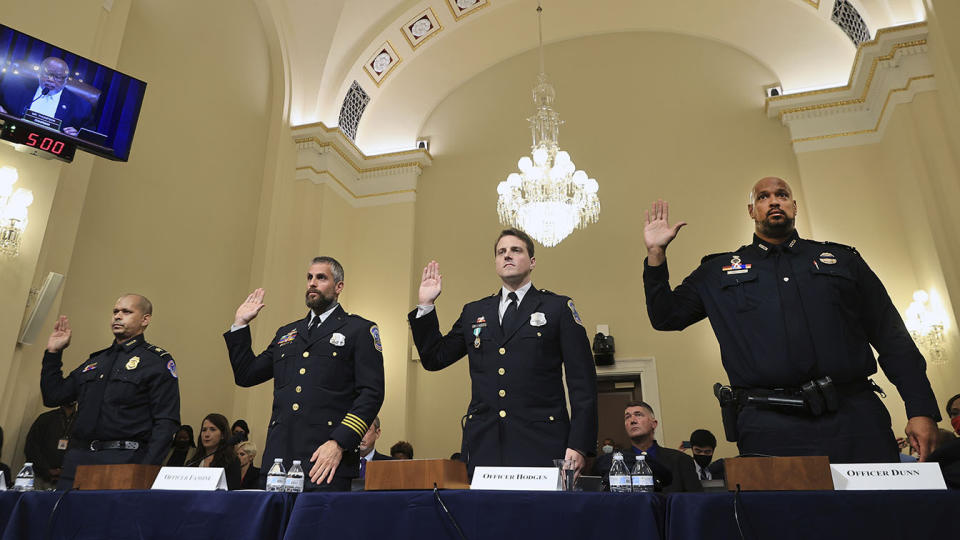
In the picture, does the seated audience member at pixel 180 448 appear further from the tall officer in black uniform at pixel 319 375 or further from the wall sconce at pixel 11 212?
the tall officer in black uniform at pixel 319 375

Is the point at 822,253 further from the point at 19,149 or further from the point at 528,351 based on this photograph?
the point at 19,149

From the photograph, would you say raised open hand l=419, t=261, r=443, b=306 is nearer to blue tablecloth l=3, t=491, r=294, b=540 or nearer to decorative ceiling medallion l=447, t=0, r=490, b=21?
blue tablecloth l=3, t=491, r=294, b=540

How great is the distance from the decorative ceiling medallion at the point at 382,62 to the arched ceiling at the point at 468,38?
55 mm

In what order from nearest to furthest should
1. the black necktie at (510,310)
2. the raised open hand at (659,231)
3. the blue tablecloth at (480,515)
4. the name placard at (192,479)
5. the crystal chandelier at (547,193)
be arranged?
the blue tablecloth at (480,515) → the name placard at (192,479) → the raised open hand at (659,231) → the black necktie at (510,310) → the crystal chandelier at (547,193)

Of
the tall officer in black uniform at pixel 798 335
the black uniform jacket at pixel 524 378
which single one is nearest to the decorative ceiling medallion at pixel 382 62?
the black uniform jacket at pixel 524 378

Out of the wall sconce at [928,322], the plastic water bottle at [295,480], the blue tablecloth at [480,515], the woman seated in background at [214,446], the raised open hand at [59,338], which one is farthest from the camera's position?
the wall sconce at [928,322]

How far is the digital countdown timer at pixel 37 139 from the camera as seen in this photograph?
13.4 feet

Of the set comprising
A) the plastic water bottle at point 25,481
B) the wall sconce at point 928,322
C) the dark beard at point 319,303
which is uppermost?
the wall sconce at point 928,322

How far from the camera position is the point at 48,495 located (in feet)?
5.80

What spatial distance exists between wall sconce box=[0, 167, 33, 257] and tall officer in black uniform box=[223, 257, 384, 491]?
7.79ft

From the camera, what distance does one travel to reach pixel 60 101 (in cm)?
434

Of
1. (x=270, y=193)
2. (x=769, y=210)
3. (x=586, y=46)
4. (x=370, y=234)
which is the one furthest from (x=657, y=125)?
(x=769, y=210)

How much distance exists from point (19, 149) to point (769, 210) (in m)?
4.39

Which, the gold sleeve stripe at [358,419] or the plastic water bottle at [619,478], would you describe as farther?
the gold sleeve stripe at [358,419]
